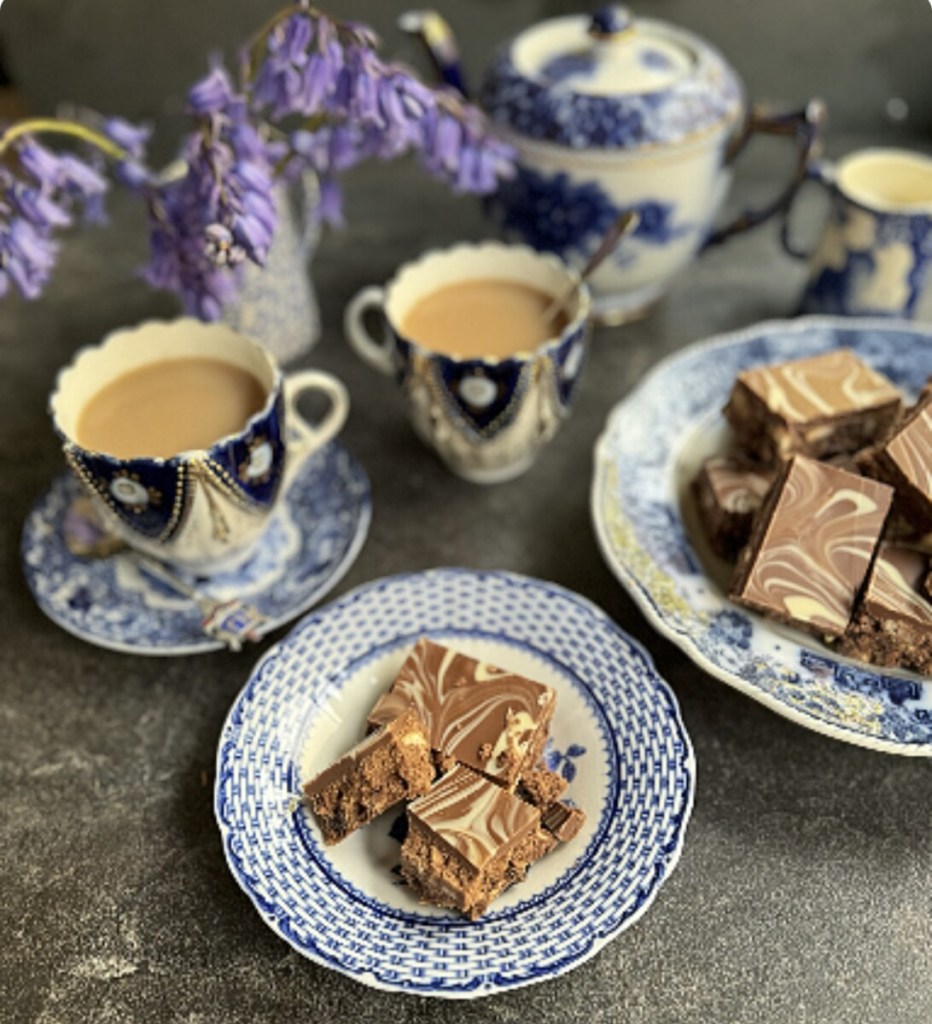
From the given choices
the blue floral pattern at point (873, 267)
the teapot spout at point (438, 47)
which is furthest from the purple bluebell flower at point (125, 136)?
the blue floral pattern at point (873, 267)

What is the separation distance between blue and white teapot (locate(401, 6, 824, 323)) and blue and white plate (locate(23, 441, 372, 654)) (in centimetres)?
43

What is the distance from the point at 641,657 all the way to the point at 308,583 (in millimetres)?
364

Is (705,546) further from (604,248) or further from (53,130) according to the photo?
(53,130)

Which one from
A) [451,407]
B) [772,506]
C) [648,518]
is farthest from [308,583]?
[772,506]

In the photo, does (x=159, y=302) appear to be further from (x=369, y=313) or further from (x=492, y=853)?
(x=492, y=853)

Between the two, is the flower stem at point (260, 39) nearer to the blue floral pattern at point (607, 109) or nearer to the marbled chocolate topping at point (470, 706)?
the blue floral pattern at point (607, 109)

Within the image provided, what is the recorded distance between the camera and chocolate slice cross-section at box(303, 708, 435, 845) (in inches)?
32.6

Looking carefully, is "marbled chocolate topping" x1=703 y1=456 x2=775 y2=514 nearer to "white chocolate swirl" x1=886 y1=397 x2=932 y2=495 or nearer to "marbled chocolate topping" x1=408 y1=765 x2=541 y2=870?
"white chocolate swirl" x1=886 y1=397 x2=932 y2=495

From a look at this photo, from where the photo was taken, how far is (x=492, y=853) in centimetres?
77

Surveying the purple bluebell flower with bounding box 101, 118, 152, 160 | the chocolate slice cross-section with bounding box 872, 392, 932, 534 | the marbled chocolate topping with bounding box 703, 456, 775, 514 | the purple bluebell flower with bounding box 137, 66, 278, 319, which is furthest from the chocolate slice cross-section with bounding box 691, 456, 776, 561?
the purple bluebell flower with bounding box 101, 118, 152, 160

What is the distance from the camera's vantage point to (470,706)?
881mm

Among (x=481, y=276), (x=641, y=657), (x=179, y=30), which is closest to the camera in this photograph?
(x=641, y=657)

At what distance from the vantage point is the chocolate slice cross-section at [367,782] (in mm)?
827

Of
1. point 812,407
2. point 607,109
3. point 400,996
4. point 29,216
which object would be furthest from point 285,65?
point 400,996
